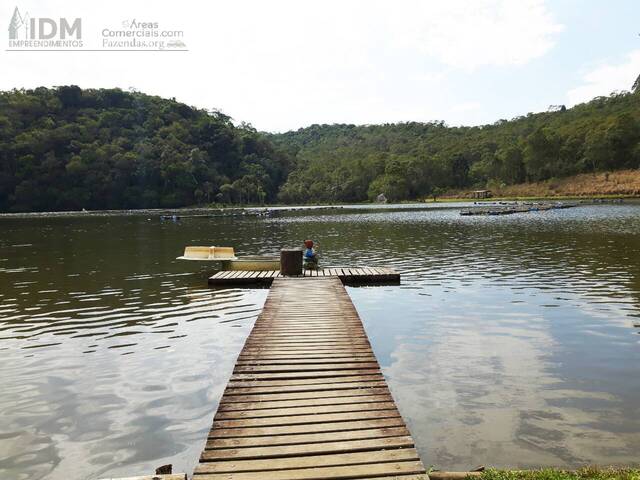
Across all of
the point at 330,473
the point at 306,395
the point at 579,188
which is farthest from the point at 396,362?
the point at 579,188

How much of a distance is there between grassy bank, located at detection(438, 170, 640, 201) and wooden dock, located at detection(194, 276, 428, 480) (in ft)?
425

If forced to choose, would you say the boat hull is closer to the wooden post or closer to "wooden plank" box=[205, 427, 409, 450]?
the wooden post

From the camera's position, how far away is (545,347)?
12.1m

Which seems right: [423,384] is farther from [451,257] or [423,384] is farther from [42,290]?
[451,257]

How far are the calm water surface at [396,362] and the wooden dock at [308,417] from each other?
3.23ft

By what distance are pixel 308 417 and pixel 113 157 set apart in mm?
158232

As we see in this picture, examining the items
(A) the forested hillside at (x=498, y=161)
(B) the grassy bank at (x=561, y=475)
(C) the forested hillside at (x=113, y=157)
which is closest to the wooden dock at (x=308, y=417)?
(B) the grassy bank at (x=561, y=475)

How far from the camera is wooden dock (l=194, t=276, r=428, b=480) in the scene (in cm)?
573

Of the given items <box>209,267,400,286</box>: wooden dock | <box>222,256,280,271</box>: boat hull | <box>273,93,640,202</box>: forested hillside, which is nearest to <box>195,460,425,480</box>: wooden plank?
<box>209,267,400,286</box>: wooden dock

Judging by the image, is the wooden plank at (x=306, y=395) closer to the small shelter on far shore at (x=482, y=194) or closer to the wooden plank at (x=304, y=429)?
the wooden plank at (x=304, y=429)

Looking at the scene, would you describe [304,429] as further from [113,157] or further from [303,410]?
[113,157]

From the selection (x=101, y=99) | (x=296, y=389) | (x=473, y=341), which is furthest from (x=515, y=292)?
(x=101, y=99)

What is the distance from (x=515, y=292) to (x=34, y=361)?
15833 mm

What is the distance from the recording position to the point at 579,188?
440 ft
